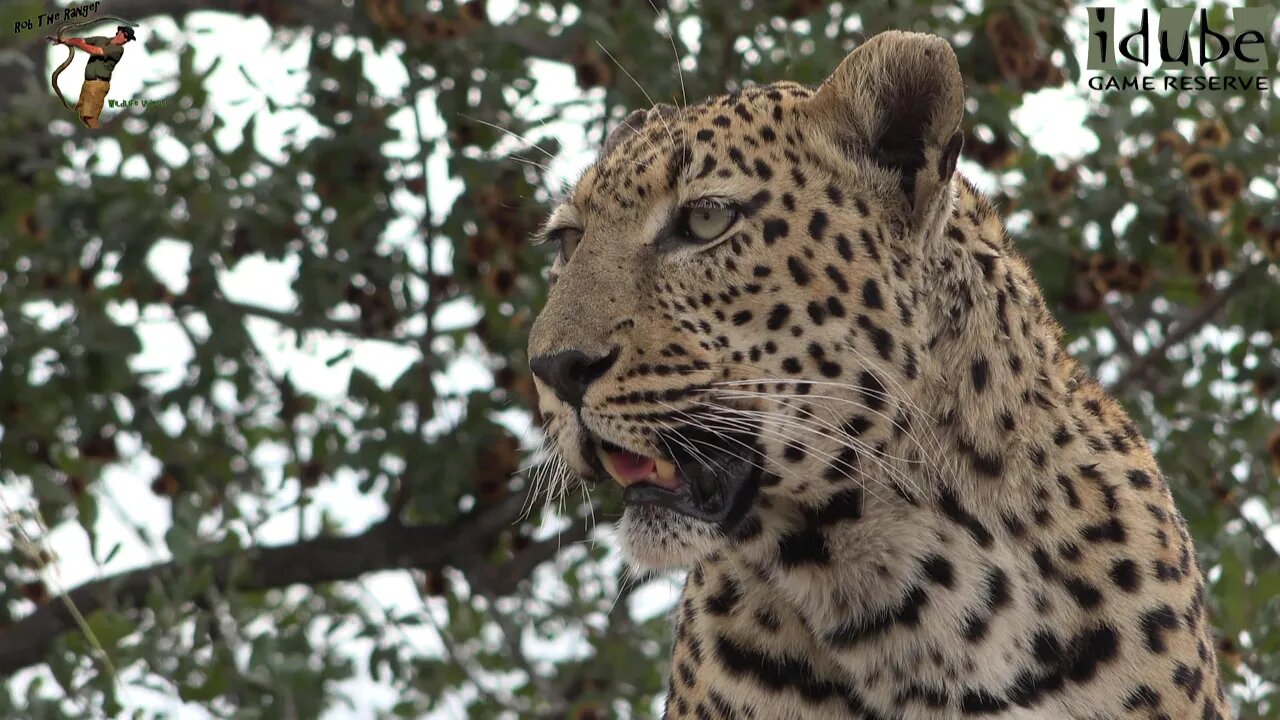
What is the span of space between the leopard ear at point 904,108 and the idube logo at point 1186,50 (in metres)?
3.08

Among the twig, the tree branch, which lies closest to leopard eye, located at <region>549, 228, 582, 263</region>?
the tree branch

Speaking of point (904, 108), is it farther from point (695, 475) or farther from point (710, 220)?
point (695, 475)

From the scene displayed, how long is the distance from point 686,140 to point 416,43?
3.29 meters

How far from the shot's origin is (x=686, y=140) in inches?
152

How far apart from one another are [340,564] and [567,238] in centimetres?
408

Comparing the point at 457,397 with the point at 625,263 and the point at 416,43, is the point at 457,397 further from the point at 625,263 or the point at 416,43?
the point at 625,263

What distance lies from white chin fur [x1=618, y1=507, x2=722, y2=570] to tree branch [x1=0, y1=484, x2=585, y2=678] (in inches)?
139

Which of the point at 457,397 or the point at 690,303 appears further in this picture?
the point at 457,397

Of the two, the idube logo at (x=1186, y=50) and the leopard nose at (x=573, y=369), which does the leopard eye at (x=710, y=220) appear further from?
the idube logo at (x=1186, y=50)

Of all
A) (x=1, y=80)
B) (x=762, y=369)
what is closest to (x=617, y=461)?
(x=762, y=369)

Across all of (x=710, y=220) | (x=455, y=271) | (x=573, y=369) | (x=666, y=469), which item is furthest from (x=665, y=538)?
(x=455, y=271)

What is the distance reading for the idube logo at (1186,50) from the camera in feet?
21.2

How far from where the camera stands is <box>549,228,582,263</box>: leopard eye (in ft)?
13.3

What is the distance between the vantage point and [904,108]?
381cm
